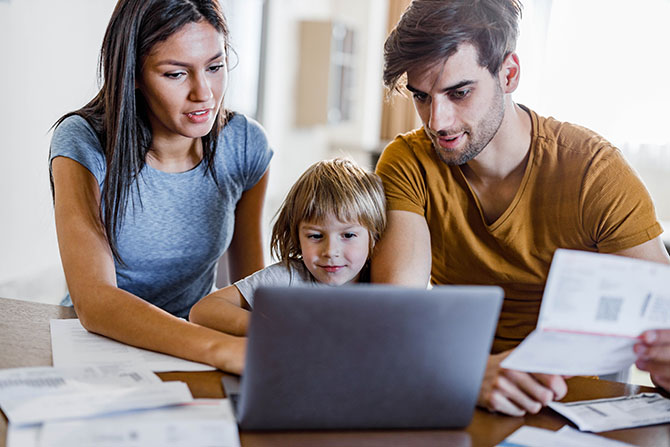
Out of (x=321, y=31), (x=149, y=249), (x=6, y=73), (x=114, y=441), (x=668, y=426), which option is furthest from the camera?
(x=321, y=31)

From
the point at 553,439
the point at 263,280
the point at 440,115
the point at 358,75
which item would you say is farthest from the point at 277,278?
the point at 358,75

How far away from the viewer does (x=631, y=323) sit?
869 millimetres

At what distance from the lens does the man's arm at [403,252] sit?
1.45m

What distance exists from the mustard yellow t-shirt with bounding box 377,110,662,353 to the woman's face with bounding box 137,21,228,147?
0.43 m

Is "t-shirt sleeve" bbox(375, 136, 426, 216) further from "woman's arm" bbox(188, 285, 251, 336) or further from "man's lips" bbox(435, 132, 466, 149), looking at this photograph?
"woman's arm" bbox(188, 285, 251, 336)

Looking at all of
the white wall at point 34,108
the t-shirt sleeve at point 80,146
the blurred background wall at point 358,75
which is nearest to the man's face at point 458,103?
the t-shirt sleeve at point 80,146

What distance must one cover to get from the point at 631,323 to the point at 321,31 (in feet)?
15.8

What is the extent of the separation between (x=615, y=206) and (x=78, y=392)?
104 centimetres

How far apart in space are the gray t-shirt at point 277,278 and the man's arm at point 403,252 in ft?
0.50

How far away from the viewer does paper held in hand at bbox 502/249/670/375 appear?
0.79 m

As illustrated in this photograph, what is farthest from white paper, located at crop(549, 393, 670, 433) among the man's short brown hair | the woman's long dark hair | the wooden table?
the woman's long dark hair

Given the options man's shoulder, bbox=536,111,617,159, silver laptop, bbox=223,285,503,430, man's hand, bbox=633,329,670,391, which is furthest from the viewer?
man's shoulder, bbox=536,111,617,159

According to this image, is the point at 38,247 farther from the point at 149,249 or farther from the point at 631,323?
the point at 631,323

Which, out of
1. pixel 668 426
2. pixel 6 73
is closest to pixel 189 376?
pixel 668 426
